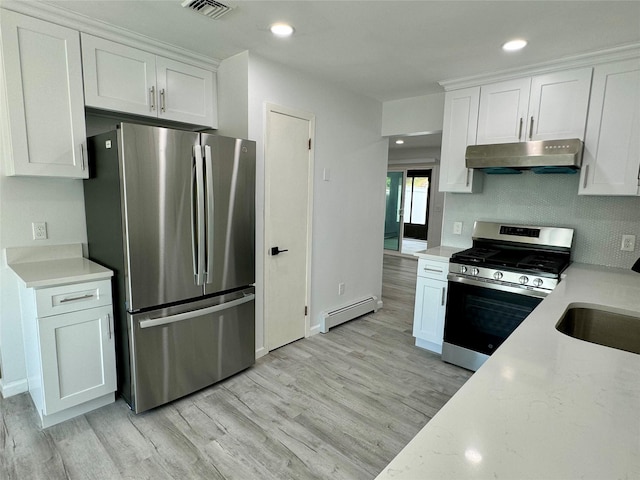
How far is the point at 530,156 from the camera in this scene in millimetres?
2516

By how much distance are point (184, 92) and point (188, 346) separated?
6.22 feet

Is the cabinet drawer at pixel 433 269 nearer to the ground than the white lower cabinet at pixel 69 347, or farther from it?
farther from it

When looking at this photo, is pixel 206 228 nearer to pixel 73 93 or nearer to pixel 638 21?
pixel 73 93

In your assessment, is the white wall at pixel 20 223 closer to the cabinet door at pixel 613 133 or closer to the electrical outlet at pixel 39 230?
the electrical outlet at pixel 39 230

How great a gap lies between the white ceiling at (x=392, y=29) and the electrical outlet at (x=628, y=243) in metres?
1.34

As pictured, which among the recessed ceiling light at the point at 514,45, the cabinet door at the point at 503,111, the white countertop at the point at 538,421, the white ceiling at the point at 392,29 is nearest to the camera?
the white countertop at the point at 538,421

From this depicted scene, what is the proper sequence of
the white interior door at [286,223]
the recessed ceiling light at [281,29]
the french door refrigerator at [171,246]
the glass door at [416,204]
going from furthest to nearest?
the glass door at [416,204]
the white interior door at [286,223]
the recessed ceiling light at [281,29]
the french door refrigerator at [171,246]

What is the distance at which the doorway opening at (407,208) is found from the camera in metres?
8.01

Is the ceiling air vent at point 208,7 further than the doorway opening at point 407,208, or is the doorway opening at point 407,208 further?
the doorway opening at point 407,208

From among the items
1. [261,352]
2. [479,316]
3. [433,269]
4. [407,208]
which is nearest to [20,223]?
[261,352]

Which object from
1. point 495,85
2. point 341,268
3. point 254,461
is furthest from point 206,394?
point 495,85

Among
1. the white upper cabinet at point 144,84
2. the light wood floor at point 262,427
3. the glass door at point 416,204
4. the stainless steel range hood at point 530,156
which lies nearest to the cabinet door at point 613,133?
the stainless steel range hood at point 530,156

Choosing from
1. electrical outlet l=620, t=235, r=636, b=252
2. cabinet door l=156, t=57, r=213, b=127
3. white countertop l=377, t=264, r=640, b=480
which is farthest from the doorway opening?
white countertop l=377, t=264, r=640, b=480

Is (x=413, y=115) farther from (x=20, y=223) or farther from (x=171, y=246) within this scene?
(x=20, y=223)
